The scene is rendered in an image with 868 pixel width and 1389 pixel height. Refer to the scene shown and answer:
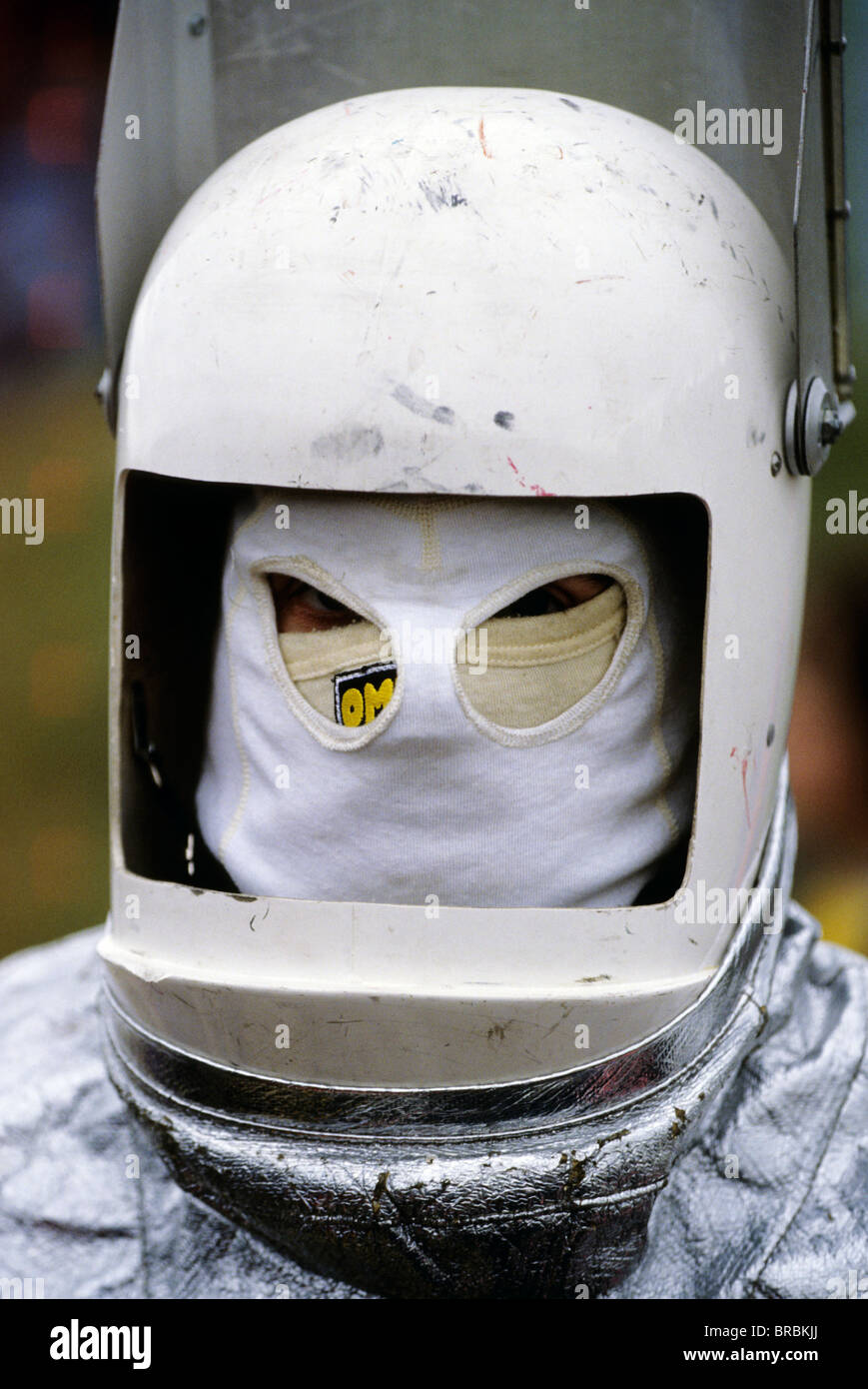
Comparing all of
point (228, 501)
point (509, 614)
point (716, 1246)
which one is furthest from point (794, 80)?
point (716, 1246)

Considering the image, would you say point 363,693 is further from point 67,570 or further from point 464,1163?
point 67,570

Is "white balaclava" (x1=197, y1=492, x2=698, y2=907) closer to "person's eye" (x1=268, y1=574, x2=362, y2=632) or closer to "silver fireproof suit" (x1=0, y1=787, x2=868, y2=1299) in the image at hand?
"person's eye" (x1=268, y1=574, x2=362, y2=632)

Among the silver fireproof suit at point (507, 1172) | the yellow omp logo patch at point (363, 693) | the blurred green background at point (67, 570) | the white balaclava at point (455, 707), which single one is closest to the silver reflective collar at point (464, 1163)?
the silver fireproof suit at point (507, 1172)

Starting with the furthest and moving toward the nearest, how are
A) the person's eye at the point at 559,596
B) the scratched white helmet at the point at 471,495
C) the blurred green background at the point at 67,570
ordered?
1. the blurred green background at the point at 67,570
2. the person's eye at the point at 559,596
3. the scratched white helmet at the point at 471,495

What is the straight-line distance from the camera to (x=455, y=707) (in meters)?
1.42

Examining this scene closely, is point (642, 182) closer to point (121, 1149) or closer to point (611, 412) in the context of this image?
point (611, 412)

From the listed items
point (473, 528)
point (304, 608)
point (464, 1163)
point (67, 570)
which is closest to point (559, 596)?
point (473, 528)

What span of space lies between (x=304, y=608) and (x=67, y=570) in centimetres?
217

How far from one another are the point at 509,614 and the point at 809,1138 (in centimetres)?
65

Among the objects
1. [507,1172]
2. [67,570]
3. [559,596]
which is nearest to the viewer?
[507,1172]

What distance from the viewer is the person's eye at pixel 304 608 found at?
1.55 metres

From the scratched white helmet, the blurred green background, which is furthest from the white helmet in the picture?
the blurred green background

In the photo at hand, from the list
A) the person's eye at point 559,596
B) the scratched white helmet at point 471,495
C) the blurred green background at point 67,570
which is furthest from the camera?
the blurred green background at point 67,570

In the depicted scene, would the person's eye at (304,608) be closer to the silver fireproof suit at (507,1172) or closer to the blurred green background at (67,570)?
the silver fireproof suit at (507,1172)
